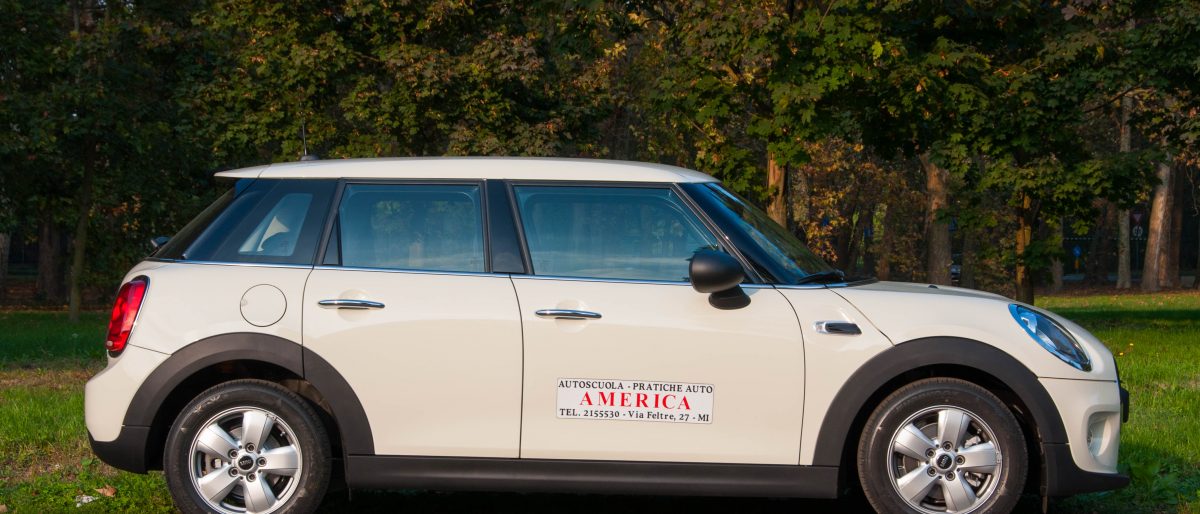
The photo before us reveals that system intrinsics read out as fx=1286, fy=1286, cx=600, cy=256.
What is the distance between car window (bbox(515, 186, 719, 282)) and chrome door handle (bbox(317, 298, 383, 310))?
0.70m

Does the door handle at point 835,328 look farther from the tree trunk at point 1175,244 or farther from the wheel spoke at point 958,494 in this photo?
the tree trunk at point 1175,244

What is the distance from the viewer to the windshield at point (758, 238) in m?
5.64

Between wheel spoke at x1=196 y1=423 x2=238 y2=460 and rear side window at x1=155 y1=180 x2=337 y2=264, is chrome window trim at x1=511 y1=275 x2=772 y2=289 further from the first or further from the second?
wheel spoke at x1=196 y1=423 x2=238 y2=460

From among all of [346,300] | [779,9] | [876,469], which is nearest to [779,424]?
[876,469]

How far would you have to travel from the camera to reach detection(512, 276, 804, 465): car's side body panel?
533 cm

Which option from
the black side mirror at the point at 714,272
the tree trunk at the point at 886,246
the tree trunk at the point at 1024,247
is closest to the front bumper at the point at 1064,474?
the black side mirror at the point at 714,272

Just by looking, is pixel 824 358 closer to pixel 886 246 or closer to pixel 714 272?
pixel 714 272

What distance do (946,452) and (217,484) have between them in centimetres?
309

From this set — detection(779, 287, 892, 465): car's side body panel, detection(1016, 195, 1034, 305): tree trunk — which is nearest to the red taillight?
detection(779, 287, 892, 465): car's side body panel

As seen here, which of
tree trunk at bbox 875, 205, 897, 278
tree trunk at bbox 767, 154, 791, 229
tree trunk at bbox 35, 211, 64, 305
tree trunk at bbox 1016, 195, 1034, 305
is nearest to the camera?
tree trunk at bbox 767, 154, 791, 229

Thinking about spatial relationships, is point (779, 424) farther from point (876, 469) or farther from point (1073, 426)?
point (1073, 426)

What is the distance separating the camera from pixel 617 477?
5367 mm

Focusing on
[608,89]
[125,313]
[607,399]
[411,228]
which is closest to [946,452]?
[607,399]

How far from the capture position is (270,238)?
18.9 feet
